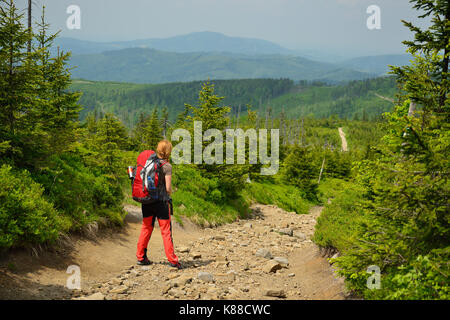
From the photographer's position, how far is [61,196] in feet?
28.7

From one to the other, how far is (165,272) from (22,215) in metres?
3.53

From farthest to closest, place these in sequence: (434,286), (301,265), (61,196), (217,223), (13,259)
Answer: (217,223) → (301,265) → (61,196) → (13,259) → (434,286)

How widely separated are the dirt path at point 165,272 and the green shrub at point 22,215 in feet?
1.35

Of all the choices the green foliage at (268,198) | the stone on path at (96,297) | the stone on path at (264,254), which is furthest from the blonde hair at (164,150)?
the green foliage at (268,198)

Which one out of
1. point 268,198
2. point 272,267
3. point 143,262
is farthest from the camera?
point 268,198

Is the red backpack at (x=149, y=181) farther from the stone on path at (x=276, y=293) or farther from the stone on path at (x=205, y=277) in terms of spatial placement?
the stone on path at (x=276, y=293)

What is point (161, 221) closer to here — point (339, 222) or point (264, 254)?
point (264, 254)

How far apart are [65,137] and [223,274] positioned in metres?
6.15

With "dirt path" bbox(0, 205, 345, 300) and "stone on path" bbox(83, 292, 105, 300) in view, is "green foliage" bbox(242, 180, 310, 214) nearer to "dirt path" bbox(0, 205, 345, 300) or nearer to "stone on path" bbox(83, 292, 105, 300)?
"dirt path" bbox(0, 205, 345, 300)

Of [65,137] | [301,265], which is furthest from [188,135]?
[301,265]

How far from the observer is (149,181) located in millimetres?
7691

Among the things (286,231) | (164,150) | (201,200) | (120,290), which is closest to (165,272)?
(120,290)

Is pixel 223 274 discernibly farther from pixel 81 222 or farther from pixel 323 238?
pixel 81 222
